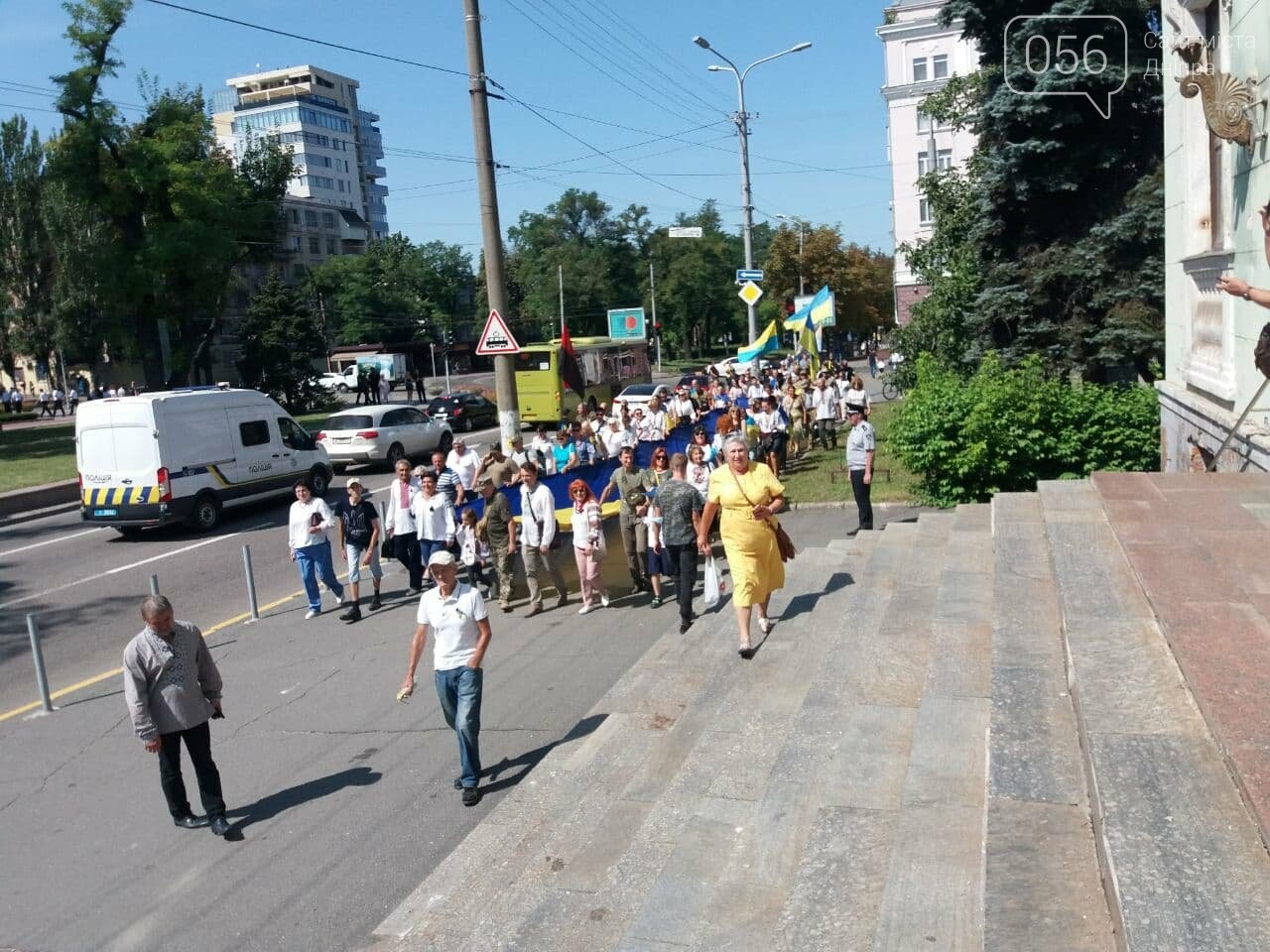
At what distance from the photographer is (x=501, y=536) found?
41.9 ft

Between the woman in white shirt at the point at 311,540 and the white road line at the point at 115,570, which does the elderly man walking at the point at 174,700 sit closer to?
the woman in white shirt at the point at 311,540

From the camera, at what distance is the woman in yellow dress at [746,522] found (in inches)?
343

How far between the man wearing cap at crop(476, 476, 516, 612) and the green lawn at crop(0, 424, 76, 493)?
1607 cm

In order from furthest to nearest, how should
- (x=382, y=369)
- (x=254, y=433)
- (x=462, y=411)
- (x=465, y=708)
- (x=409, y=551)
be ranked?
(x=382, y=369), (x=462, y=411), (x=254, y=433), (x=409, y=551), (x=465, y=708)

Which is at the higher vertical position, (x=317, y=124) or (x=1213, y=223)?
(x=317, y=124)

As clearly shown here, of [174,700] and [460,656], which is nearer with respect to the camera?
[174,700]

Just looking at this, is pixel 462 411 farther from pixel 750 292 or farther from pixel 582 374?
pixel 750 292

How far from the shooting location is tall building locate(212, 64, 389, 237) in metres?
127

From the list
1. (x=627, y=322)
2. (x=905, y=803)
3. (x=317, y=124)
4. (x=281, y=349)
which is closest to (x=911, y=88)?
(x=627, y=322)

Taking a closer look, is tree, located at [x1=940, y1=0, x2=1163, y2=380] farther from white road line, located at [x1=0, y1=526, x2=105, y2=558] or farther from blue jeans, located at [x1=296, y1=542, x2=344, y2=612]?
white road line, located at [x1=0, y1=526, x2=105, y2=558]

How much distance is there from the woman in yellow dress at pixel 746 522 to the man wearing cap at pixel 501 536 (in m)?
4.36

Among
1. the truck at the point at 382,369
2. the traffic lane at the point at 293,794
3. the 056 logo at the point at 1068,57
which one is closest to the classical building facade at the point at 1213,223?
the 056 logo at the point at 1068,57

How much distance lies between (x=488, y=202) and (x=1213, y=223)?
9.23 meters

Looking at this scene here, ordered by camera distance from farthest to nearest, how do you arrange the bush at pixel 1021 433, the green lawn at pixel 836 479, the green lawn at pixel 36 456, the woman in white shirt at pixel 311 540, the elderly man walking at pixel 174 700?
the green lawn at pixel 36 456 → the green lawn at pixel 836 479 → the bush at pixel 1021 433 → the woman in white shirt at pixel 311 540 → the elderly man walking at pixel 174 700
